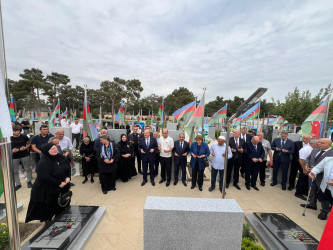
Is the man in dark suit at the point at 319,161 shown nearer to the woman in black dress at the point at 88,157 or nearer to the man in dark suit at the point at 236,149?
the man in dark suit at the point at 236,149

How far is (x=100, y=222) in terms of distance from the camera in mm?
3537

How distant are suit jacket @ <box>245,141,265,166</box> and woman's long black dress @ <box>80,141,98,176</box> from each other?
201 inches

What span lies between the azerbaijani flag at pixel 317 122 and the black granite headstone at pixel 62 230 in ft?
21.8

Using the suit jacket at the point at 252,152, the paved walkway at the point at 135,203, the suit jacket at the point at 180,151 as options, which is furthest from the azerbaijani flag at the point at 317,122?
the suit jacket at the point at 180,151

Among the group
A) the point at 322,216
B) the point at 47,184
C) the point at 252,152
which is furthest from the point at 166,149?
the point at 322,216

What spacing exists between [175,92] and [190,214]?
45.6m

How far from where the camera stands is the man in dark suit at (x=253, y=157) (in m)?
5.08

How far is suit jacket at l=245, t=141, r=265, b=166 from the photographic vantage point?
5.11 m

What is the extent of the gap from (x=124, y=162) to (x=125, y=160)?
10 centimetres

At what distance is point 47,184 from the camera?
3.05 meters

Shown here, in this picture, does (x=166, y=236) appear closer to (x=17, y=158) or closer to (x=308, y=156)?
(x=308, y=156)

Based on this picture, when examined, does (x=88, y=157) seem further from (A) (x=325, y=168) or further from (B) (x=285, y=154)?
(B) (x=285, y=154)

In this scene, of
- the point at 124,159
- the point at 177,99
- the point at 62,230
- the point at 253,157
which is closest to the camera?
the point at 62,230

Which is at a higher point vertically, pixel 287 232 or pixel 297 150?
pixel 297 150
